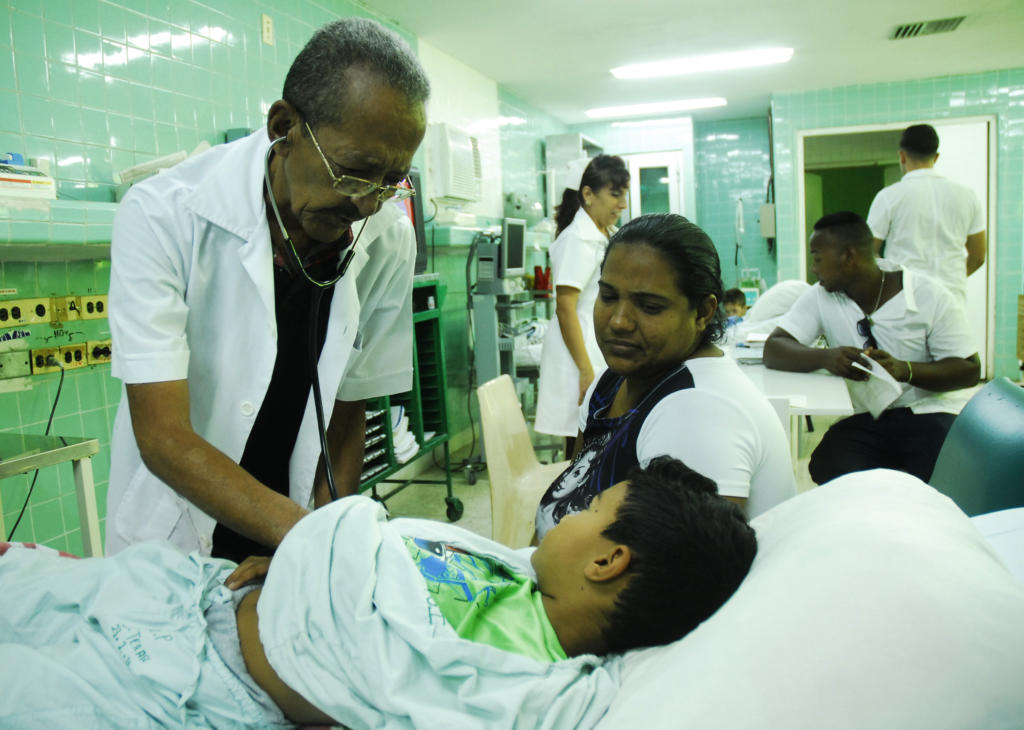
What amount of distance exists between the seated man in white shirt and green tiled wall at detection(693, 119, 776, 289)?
5920 mm

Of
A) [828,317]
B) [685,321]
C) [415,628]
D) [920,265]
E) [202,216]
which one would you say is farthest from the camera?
[920,265]

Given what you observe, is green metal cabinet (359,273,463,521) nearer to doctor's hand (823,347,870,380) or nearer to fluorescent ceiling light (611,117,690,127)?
doctor's hand (823,347,870,380)

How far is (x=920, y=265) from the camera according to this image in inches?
165

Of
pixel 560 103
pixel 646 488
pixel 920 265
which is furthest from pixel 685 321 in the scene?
pixel 560 103

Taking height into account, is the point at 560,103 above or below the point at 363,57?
above

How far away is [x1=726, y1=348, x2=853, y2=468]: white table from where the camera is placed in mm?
2264

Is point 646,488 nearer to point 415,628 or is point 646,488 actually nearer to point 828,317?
point 415,628

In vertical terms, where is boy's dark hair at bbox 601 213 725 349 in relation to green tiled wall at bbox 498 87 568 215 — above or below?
below

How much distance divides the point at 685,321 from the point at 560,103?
616 cm

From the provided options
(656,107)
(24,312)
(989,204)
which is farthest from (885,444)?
(656,107)

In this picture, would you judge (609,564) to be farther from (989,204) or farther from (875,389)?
(989,204)

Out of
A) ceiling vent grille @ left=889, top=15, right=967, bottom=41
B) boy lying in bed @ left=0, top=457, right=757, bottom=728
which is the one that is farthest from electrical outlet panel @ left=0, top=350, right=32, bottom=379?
ceiling vent grille @ left=889, top=15, right=967, bottom=41

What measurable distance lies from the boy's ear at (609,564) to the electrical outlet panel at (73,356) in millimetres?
2041

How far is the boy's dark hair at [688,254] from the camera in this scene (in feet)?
4.50
